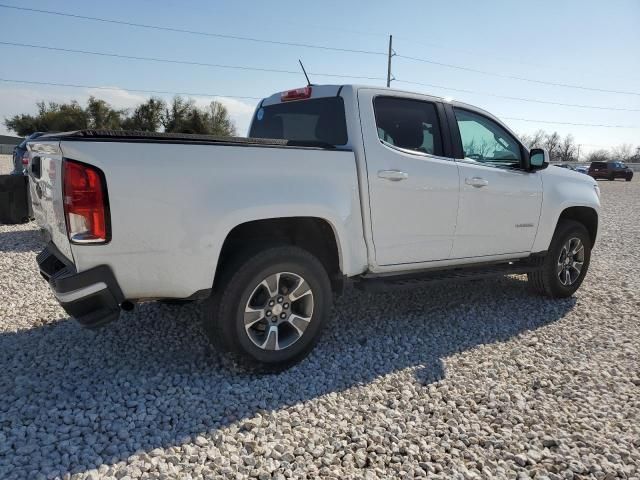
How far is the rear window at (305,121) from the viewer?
3725 millimetres

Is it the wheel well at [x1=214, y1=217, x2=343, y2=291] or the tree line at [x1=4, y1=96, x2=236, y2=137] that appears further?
the tree line at [x1=4, y1=96, x2=236, y2=137]

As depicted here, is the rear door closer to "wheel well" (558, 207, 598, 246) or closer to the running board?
the running board

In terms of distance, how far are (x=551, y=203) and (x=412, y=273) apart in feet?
6.31

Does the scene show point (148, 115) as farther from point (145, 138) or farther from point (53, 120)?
point (145, 138)

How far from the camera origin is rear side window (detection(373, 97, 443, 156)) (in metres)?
3.76

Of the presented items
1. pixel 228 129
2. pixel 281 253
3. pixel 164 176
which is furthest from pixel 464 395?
pixel 228 129

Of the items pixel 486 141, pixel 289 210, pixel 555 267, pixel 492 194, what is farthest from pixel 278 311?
pixel 555 267

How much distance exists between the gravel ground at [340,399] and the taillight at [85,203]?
40.3 inches

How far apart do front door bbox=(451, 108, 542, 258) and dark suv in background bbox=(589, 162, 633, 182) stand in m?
37.2

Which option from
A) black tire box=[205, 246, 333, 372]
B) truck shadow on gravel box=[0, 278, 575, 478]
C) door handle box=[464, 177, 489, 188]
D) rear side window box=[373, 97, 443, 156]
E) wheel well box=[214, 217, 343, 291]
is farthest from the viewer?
door handle box=[464, 177, 489, 188]

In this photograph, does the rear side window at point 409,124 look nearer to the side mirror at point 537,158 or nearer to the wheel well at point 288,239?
the wheel well at point 288,239

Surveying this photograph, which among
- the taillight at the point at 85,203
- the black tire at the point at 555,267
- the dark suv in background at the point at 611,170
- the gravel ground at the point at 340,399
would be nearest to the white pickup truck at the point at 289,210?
the taillight at the point at 85,203

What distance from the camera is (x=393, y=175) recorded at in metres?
3.55

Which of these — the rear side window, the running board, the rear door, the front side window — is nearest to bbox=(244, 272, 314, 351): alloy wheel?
the running board
